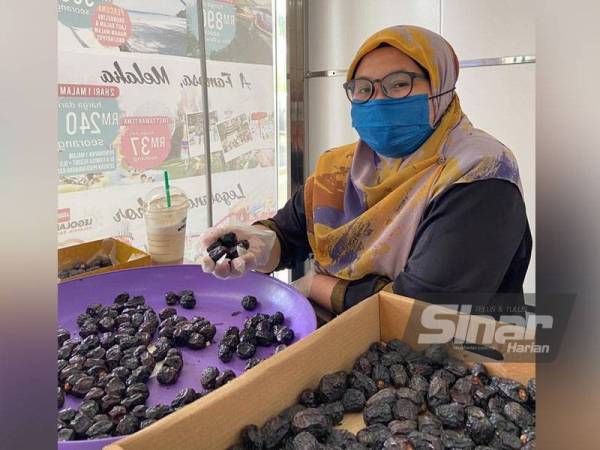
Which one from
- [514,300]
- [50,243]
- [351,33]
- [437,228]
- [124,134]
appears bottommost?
[514,300]

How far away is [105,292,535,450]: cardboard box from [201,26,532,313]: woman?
13.2 inches

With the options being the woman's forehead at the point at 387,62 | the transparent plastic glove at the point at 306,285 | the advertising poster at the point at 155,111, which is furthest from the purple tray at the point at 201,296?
the advertising poster at the point at 155,111

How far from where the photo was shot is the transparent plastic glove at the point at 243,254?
55.4 inches

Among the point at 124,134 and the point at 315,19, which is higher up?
the point at 315,19

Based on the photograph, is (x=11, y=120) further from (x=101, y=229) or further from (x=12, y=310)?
(x=101, y=229)

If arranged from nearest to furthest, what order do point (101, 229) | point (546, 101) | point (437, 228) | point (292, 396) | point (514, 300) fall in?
point (546, 101) → point (292, 396) → point (437, 228) → point (514, 300) → point (101, 229)

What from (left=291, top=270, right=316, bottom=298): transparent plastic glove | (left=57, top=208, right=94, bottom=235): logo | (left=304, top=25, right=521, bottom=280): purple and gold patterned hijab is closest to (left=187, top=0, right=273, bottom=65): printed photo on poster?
(left=57, top=208, right=94, bottom=235): logo

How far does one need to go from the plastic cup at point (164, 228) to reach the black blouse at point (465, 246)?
0.64 m

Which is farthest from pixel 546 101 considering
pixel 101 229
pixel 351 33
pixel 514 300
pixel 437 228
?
pixel 101 229

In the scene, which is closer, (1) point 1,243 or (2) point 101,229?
(1) point 1,243

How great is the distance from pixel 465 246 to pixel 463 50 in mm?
1500

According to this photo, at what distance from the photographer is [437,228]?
52.7 inches

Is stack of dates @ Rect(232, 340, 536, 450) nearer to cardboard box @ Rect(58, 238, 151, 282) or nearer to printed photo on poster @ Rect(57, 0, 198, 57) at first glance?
cardboard box @ Rect(58, 238, 151, 282)

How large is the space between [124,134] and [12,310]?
313 cm
